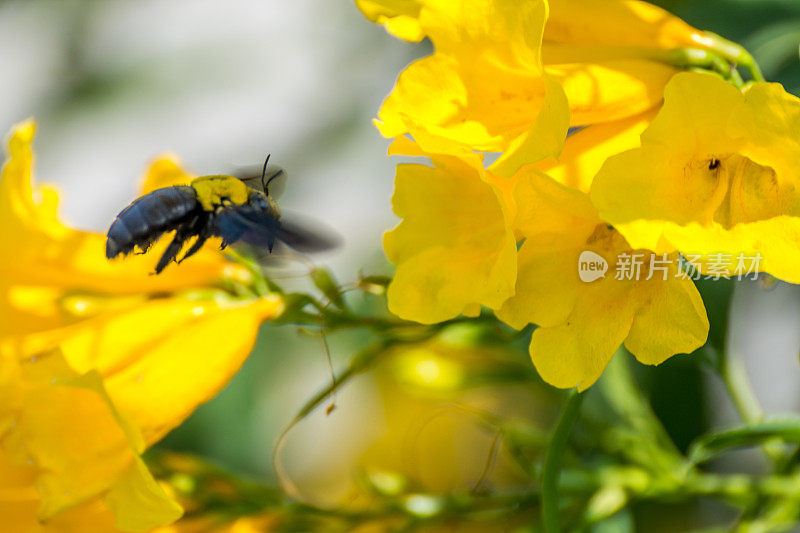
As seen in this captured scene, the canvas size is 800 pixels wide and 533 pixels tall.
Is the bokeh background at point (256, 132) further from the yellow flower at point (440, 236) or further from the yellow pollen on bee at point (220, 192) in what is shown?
the yellow flower at point (440, 236)

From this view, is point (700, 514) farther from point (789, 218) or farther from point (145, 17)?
point (145, 17)

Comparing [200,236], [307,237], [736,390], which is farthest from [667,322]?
[200,236]

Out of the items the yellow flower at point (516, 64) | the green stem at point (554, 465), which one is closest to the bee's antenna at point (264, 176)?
the yellow flower at point (516, 64)

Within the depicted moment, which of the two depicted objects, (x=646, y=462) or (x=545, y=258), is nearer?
(x=545, y=258)

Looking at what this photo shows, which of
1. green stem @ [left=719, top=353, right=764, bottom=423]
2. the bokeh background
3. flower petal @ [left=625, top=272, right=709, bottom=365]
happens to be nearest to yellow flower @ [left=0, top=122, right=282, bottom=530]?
flower petal @ [left=625, top=272, right=709, bottom=365]

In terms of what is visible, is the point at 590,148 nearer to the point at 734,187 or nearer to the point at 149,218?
the point at 734,187

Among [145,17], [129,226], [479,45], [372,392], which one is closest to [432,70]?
[479,45]
